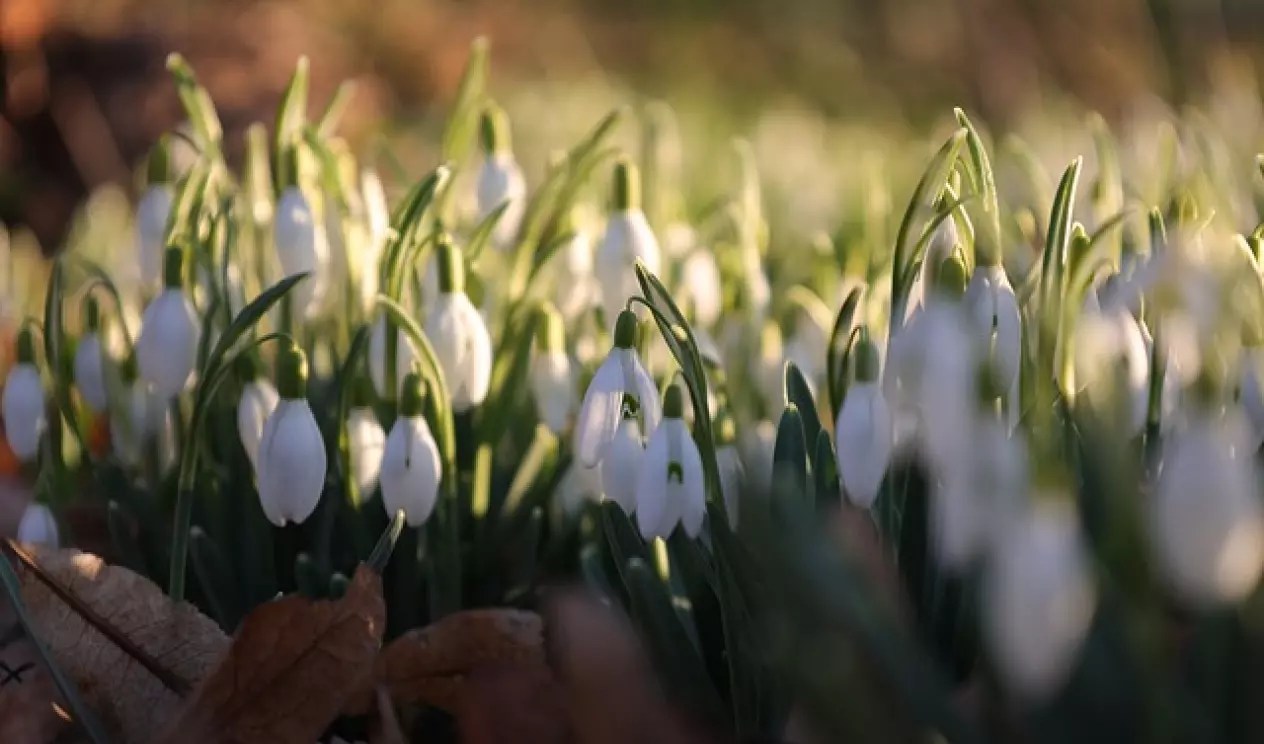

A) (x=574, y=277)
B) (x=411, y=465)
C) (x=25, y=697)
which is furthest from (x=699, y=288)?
(x=25, y=697)

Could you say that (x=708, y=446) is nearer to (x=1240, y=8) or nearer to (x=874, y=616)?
(x=874, y=616)

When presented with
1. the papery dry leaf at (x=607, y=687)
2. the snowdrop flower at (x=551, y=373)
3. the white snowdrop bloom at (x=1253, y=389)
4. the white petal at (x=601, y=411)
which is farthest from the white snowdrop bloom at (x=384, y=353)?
the white snowdrop bloom at (x=1253, y=389)

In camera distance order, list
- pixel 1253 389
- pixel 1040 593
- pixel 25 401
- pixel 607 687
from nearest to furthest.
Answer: pixel 1040 593
pixel 607 687
pixel 1253 389
pixel 25 401

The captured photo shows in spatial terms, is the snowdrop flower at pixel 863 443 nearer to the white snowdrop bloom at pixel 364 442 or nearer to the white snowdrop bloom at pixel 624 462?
the white snowdrop bloom at pixel 624 462

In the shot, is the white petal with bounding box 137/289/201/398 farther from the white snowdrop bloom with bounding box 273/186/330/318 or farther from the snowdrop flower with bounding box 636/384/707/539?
the snowdrop flower with bounding box 636/384/707/539

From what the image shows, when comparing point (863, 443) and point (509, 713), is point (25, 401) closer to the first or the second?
point (509, 713)

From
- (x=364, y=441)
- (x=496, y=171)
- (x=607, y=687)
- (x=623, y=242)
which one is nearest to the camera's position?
(x=607, y=687)
